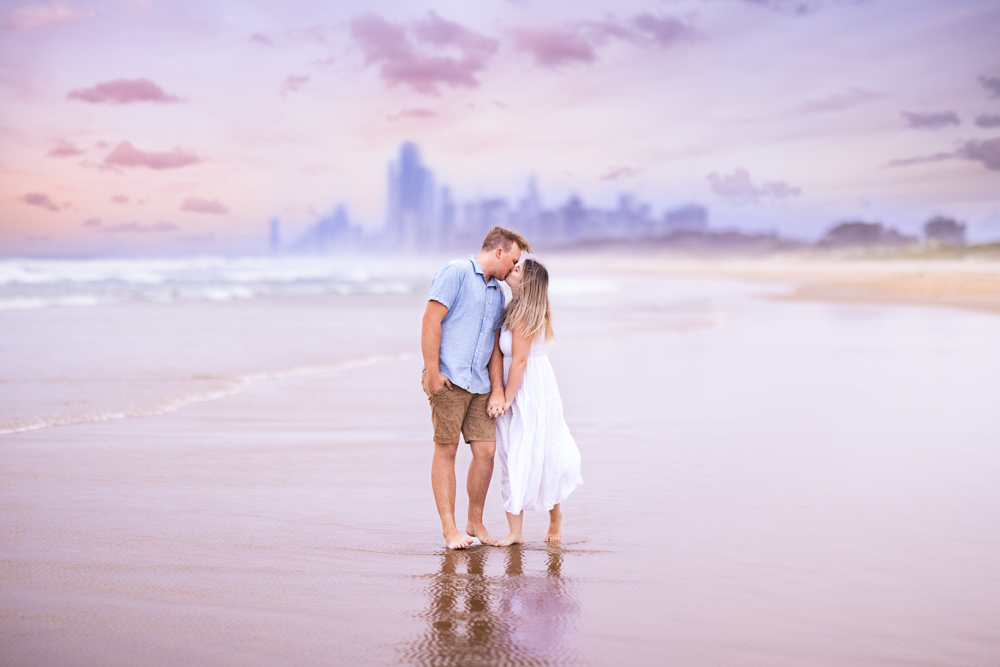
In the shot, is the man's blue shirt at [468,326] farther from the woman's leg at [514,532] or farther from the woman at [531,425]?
the woman's leg at [514,532]

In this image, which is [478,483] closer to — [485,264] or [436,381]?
[436,381]

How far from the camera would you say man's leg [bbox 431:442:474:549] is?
459cm

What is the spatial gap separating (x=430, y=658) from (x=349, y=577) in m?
1.02

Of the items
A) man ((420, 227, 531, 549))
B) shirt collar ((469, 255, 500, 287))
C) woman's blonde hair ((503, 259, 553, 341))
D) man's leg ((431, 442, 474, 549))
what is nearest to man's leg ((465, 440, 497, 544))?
man ((420, 227, 531, 549))

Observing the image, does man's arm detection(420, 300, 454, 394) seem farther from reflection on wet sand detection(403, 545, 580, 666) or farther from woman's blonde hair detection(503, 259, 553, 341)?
reflection on wet sand detection(403, 545, 580, 666)

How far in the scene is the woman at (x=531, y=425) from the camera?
4.62 m

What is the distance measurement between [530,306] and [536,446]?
0.86 m

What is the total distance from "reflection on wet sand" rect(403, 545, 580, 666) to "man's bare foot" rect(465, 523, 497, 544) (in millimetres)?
157

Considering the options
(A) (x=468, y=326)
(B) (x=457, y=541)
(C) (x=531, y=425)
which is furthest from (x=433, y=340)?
(B) (x=457, y=541)

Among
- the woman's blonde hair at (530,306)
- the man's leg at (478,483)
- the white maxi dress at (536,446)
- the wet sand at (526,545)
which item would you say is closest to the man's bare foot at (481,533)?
the man's leg at (478,483)

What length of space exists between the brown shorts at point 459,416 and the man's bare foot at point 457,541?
0.55m

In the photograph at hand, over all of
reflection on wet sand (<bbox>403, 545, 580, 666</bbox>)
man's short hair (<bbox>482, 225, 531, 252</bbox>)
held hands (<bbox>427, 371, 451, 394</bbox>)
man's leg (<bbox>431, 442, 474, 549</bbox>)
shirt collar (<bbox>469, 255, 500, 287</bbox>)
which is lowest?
reflection on wet sand (<bbox>403, 545, 580, 666</bbox>)

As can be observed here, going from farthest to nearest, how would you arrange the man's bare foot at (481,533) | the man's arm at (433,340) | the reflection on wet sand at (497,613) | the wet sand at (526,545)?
the man's bare foot at (481,533), the man's arm at (433,340), the wet sand at (526,545), the reflection on wet sand at (497,613)

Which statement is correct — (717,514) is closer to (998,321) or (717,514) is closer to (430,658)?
(430,658)
